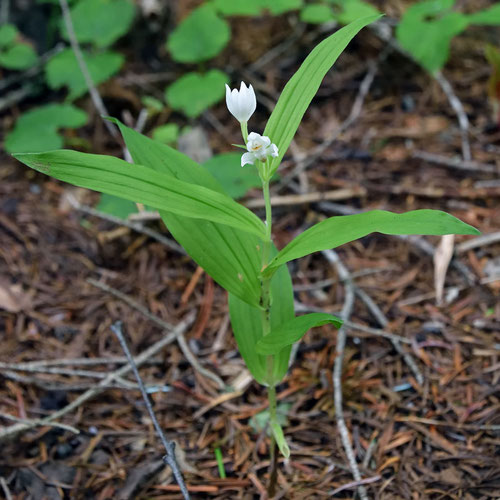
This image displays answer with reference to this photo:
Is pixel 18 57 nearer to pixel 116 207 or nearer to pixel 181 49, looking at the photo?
pixel 181 49

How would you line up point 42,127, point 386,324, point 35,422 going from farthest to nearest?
1. point 42,127
2. point 386,324
3. point 35,422

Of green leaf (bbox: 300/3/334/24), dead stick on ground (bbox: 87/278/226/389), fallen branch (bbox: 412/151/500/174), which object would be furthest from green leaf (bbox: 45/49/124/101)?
fallen branch (bbox: 412/151/500/174)

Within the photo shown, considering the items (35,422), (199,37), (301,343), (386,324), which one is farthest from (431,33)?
(35,422)

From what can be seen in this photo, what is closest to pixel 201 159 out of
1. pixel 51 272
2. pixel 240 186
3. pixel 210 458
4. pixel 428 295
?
pixel 240 186

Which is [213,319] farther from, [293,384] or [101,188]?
[101,188]

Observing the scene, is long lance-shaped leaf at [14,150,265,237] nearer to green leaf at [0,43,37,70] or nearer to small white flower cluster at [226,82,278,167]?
small white flower cluster at [226,82,278,167]

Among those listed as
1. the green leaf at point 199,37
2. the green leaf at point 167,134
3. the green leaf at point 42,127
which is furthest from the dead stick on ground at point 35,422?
the green leaf at point 199,37
